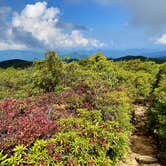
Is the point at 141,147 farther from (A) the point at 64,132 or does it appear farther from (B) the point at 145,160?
(A) the point at 64,132

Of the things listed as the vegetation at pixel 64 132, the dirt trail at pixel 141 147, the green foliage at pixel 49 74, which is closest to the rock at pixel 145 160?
the dirt trail at pixel 141 147

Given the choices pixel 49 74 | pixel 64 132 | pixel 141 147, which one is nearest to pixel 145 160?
pixel 141 147

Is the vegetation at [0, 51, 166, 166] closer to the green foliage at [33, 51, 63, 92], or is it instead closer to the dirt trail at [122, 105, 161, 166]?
the dirt trail at [122, 105, 161, 166]

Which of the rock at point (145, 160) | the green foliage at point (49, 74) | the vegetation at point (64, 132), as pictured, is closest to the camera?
the vegetation at point (64, 132)

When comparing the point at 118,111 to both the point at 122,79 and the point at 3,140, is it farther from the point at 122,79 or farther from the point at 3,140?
the point at 122,79

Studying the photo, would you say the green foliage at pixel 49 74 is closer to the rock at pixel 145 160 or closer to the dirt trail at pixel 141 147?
the dirt trail at pixel 141 147

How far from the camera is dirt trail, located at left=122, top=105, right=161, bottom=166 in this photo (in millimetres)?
15319

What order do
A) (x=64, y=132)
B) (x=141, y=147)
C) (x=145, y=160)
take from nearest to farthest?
1. (x=64, y=132)
2. (x=145, y=160)
3. (x=141, y=147)

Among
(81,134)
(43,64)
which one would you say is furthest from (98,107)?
(43,64)

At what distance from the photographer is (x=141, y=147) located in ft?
62.4

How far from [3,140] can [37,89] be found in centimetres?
1435

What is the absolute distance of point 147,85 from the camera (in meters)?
38.4

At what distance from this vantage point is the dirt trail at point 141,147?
15319mm

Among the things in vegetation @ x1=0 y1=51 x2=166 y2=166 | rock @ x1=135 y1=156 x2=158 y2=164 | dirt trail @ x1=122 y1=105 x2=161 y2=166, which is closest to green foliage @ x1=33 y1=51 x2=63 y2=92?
vegetation @ x1=0 y1=51 x2=166 y2=166
